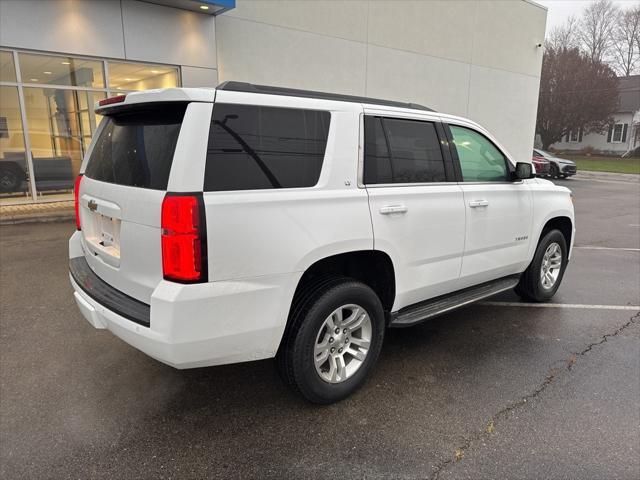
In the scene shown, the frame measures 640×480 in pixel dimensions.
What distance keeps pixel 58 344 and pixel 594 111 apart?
47.2 m

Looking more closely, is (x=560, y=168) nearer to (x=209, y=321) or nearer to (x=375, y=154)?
(x=375, y=154)

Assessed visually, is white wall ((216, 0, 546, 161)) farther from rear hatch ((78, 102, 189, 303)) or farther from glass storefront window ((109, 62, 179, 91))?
rear hatch ((78, 102, 189, 303))

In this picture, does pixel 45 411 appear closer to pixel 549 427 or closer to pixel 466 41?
pixel 549 427

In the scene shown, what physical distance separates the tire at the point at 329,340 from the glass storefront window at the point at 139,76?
9744mm

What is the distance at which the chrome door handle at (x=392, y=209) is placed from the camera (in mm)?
3213

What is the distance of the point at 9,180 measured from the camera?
10.6m

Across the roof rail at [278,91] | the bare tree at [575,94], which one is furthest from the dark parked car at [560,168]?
the roof rail at [278,91]

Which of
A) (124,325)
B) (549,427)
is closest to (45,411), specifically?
(124,325)

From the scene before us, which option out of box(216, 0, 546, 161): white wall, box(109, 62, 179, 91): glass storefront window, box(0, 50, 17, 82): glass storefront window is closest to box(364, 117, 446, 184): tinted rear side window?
box(109, 62, 179, 91): glass storefront window

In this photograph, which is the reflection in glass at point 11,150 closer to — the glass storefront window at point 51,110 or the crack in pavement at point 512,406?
the glass storefront window at point 51,110

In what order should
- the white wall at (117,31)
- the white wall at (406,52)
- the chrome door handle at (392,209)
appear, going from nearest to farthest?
1. the chrome door handle at (392,209)
2. the white wall at (117,31)
3. the white wall at (406,52)

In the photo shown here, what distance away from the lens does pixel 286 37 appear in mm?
12719

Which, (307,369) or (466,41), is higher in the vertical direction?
(466,41)

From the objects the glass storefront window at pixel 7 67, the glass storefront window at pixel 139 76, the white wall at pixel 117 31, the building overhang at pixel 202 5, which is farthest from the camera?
the glass storefront window at pixel 139 76
